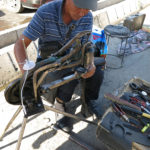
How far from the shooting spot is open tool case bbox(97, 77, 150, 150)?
5.41ft

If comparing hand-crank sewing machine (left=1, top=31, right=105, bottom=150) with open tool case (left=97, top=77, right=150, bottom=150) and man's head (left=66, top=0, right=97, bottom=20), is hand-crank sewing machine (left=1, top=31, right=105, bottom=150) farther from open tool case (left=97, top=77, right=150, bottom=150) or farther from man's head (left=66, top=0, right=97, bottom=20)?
open tool case (left=97, top=77, right=150, bottom=150)

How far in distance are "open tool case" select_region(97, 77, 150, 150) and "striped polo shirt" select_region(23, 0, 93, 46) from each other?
3.83 ft

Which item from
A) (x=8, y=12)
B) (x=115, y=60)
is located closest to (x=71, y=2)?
(x=115, y=60)

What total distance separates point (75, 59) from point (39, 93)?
502 millimetres

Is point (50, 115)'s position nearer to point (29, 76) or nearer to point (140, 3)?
point (29, 76)

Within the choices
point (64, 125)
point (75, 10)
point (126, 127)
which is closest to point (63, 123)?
point (64, 125)

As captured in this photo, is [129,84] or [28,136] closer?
[28,136]

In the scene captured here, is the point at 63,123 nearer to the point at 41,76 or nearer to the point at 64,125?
the point at 64,125

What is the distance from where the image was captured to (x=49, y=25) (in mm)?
2008

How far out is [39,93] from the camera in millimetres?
1538

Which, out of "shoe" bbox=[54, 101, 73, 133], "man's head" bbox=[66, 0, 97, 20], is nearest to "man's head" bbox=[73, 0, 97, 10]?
"man's head" bbox=[66, 0, 97, 20]

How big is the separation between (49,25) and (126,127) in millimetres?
1575

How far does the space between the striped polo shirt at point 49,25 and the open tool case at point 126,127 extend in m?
1.17

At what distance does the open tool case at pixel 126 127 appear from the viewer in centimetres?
165
